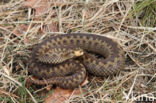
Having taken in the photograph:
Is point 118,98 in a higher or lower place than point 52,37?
lower

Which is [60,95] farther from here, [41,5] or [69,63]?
[41,5]

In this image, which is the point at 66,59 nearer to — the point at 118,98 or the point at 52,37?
the point at 52,37

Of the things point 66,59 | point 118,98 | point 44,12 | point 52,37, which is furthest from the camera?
point 44,12

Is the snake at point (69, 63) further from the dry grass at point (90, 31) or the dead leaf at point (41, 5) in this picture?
the dead leaf at point (41, 5)

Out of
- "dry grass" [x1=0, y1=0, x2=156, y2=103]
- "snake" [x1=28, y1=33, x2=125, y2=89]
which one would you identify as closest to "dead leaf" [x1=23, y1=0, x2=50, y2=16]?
"dry grass" [x1=0, y1=0, x2=156, y2=103]

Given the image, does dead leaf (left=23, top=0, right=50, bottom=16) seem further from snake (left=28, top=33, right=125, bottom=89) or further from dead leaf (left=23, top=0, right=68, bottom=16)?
snake (left=28, top=33, right=125, bottom=89)

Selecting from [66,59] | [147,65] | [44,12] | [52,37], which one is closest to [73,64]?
[66,59]

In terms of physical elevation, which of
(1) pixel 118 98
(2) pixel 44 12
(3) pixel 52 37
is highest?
(2) pixel 44 12
